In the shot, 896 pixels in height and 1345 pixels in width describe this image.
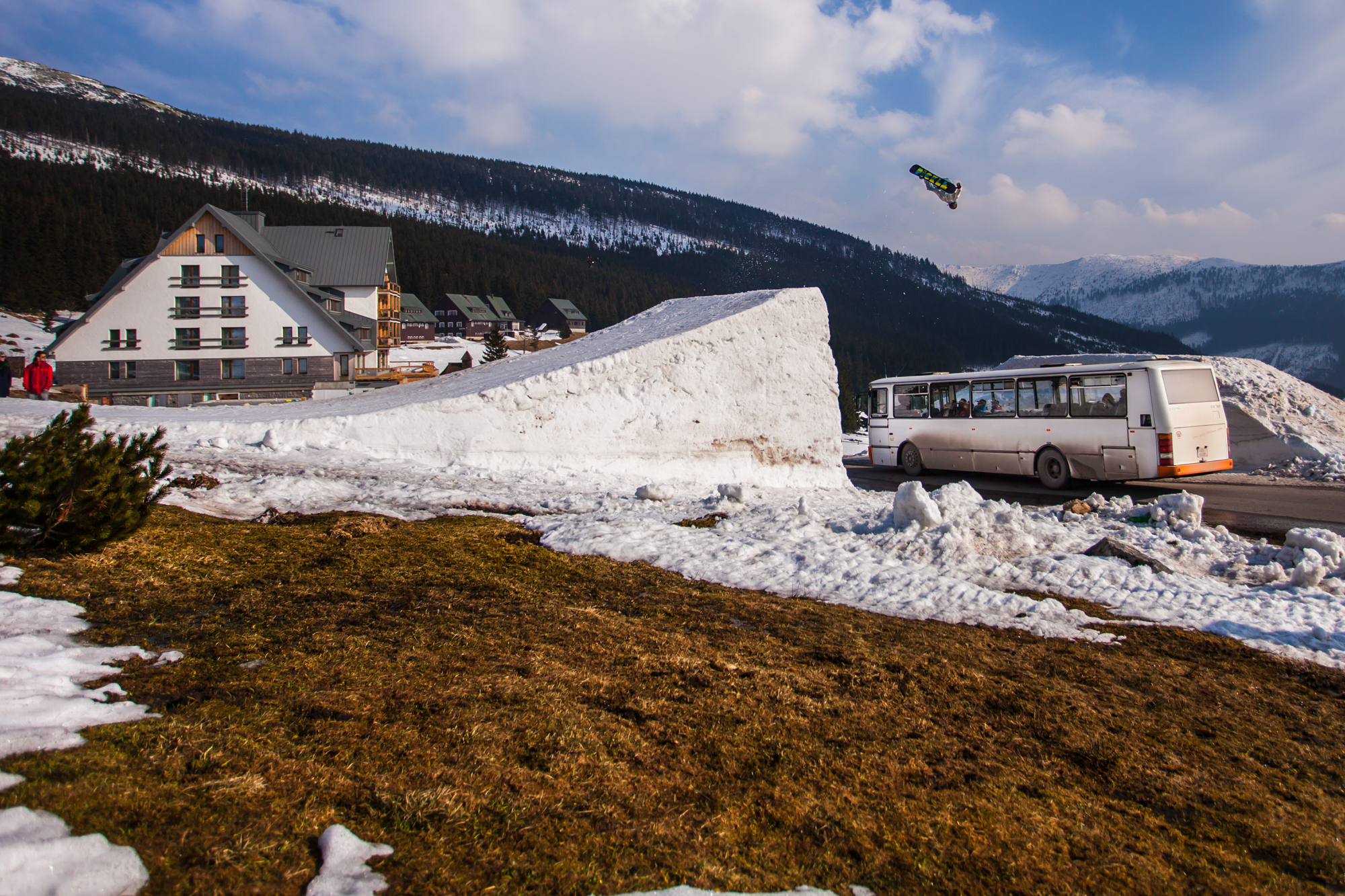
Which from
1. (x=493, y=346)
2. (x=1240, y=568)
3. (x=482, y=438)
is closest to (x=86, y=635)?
(x=482, y=438)

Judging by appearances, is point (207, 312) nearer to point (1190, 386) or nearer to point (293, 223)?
point (1190, 386)

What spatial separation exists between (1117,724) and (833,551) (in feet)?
12.8

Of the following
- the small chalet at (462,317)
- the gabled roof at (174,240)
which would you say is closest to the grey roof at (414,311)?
the small chalet at (462,317)

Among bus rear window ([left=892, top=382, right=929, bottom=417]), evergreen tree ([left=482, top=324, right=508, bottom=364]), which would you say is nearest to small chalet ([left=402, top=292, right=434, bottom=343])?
evergreen tree ([left=482, top=324, right=508, bottom=364])

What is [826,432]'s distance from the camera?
14898mm

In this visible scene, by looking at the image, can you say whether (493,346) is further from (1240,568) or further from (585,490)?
(1240,568)

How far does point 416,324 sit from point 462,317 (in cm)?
1298

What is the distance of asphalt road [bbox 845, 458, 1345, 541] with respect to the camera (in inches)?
485

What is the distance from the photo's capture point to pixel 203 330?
42.6m

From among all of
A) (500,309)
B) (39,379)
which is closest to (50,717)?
(39,379)

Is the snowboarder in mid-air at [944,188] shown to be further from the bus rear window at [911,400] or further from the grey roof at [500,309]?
the grey roof at [500,309]

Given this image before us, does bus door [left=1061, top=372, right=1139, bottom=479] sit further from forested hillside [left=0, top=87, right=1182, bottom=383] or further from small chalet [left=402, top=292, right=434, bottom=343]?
small chalet [left=402, top=292, right=434, bottom=343]

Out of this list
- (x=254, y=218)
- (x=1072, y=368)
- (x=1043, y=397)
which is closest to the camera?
(x=1072, y=368)

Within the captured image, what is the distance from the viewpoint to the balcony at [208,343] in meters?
42.3
